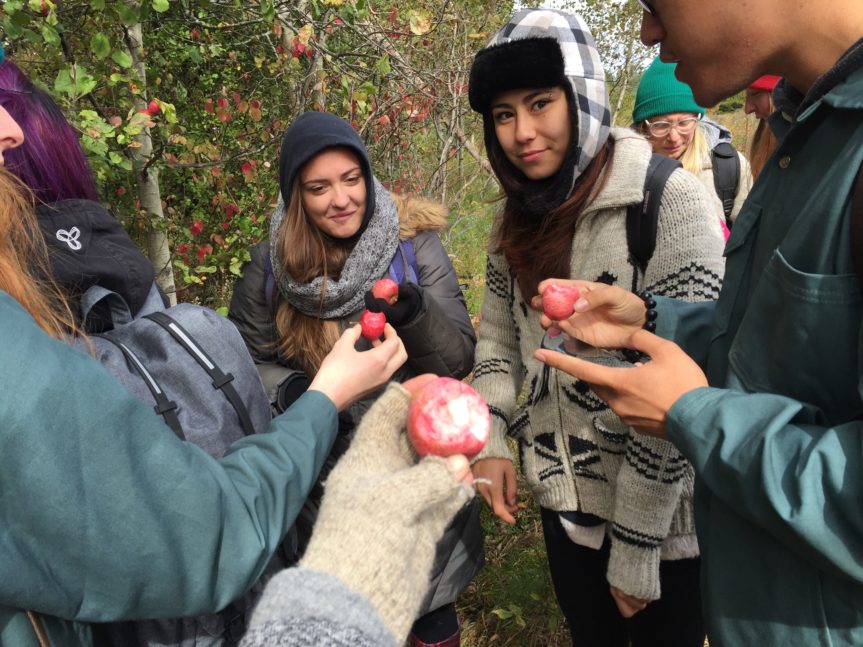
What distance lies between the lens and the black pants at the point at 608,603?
1.80 meters

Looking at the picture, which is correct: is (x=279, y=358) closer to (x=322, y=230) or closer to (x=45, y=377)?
(x=322, y=230)

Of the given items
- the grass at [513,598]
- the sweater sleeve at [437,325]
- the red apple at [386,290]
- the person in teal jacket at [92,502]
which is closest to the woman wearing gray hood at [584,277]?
the sweater sleeve at [437,325]

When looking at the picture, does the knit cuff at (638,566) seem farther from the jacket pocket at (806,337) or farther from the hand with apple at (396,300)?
the hand with apple at (396,300)

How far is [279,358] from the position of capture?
2.57 m

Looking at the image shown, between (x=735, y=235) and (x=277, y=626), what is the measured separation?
123 centimetres

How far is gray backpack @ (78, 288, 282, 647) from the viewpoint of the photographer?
1.29 metres

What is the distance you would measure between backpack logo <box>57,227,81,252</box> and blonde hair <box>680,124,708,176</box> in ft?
12.3

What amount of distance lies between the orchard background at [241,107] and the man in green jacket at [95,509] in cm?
176

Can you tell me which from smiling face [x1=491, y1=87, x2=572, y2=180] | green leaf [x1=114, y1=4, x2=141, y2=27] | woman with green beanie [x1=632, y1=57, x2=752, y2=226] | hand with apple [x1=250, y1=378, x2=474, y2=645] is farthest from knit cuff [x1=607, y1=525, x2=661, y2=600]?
woman with green beanie [x1=632, y1=57, x2=752, y2=226]

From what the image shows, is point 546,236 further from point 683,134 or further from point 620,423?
point 683,134

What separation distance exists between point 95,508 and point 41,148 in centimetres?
102

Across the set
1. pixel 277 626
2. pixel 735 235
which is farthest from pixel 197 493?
pixel 735 235

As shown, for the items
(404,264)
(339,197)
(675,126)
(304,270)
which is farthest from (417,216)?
(675,126)

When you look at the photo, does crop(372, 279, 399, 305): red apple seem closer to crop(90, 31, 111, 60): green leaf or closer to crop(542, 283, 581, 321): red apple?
crop(542, 283, 581, 321): red apple
